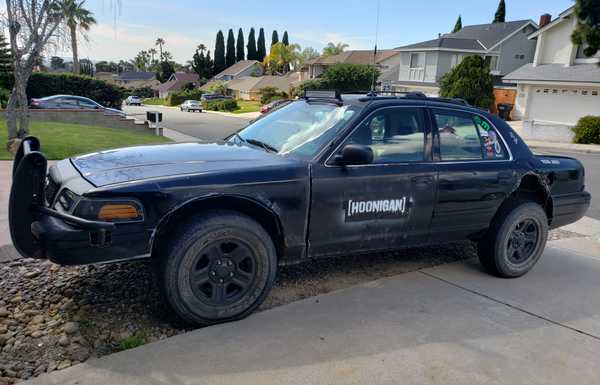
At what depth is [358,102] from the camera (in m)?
4.17

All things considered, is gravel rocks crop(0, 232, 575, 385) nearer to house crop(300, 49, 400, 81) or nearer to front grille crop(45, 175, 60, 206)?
front grille crop(45, 175, 60, 206)

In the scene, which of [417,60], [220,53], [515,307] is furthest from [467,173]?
[220,53]

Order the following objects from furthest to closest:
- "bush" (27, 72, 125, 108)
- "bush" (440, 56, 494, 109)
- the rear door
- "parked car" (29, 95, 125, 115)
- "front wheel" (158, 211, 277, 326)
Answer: "bush" (440, 56, 494, 109) → "bush" (27, 72, 125, 108) → "parked car" (29, 95, 125, 115) → the rear door → "front wheel" (158, 211, 277, 326)

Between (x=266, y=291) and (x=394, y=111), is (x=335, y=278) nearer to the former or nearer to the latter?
(x=266, y=291)

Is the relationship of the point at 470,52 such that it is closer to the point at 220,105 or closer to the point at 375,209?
the point at 220,105

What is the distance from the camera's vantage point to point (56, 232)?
295cm

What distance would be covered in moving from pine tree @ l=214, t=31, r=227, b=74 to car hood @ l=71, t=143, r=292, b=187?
322 ft

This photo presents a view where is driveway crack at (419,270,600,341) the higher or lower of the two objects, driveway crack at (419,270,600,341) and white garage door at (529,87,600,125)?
the lower

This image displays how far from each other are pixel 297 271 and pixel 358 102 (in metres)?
1.68

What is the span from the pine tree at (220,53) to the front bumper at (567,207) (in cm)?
9764

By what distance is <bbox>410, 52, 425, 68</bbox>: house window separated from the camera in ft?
133

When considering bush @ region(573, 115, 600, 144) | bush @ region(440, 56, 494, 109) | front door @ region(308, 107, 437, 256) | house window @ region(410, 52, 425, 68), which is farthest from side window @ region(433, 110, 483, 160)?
house window @ region(410, 52, 425, 68)

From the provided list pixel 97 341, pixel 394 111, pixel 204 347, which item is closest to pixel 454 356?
pixel 204 347

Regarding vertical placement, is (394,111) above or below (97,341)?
above
